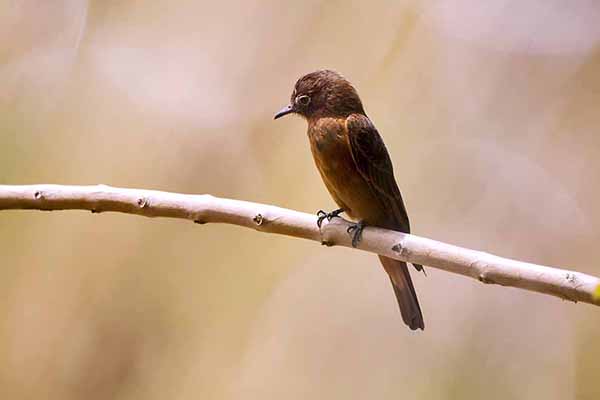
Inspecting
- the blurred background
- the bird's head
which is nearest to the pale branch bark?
the bird's head

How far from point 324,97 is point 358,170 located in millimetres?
215

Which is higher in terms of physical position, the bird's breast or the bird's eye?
the bird's eye

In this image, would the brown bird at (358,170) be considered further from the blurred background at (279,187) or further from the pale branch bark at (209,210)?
the blurred background at (279,187)

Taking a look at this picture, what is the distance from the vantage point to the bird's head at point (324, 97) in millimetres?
1736

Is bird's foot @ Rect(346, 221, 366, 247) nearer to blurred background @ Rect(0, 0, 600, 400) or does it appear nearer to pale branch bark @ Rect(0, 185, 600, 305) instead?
pale branch bark @ Rect(0, 185, 600, 305)

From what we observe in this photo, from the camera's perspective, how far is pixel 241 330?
237cm

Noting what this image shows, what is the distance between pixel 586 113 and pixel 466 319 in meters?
0.79

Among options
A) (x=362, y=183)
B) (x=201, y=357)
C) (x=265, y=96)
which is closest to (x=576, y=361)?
(x=362, y=183)

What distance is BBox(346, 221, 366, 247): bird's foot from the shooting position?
1.51 metres

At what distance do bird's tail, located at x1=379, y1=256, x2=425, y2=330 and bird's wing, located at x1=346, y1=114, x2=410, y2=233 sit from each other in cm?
9

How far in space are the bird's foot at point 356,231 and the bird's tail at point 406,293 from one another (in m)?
0.15

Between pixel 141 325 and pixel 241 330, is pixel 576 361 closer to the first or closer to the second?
pixel 241 330

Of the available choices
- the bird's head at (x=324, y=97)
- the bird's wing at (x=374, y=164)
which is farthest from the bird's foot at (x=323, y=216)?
the bird's head at (x=324, y=97)

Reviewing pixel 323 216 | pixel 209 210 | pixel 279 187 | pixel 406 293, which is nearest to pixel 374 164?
pixel 323 216
